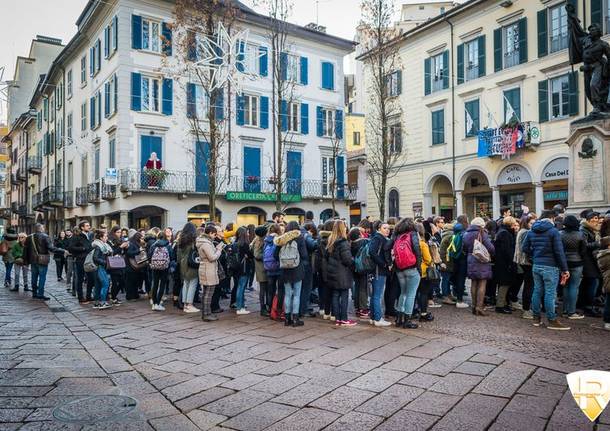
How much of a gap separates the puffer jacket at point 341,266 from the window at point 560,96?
740 inches

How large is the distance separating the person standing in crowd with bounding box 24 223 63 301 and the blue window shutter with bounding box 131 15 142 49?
50.8 feet

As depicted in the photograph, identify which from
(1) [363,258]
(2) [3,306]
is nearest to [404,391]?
(1) [363,258]

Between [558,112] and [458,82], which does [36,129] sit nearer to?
[458,82]

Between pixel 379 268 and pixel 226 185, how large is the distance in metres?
20.5

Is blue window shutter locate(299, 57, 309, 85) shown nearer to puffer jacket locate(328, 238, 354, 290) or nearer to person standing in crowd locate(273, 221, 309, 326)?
person standing in crowd locate(273, 221, 309, 326)

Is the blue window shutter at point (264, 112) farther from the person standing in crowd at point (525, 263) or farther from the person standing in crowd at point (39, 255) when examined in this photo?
the person standing in crowd at point (525, 263)

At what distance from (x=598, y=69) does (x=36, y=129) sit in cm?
4395

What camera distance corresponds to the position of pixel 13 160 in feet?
185

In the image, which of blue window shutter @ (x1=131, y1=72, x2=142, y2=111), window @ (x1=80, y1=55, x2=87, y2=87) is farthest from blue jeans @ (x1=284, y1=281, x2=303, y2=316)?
window @ (x1=80, y1=55, x2=87, y2=87)

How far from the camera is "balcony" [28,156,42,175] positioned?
4188 centimetres

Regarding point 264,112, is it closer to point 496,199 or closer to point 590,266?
point 496,199

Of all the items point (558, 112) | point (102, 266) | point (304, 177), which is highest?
point (558, 112)

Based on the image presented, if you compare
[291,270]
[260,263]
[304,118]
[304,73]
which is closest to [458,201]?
[304,118]

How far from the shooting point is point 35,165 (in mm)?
42312
